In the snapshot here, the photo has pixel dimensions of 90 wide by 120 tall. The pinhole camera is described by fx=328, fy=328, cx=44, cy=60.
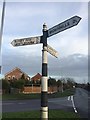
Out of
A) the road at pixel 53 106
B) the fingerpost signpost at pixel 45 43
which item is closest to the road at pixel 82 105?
the road at pixel 53 106

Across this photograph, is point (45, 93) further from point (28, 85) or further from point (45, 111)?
point (28, 85)

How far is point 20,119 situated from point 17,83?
179 ft

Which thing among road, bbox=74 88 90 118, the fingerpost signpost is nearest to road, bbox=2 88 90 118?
road, bbox=74 88 90 118

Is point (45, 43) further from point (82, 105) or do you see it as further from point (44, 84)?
point (82, 105)

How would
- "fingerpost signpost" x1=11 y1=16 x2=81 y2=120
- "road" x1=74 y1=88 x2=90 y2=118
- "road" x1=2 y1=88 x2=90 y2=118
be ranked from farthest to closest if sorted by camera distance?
1. "road" x1=2 y1=88 x2=90 y2=118
2. "road" x1=74 y1=88 x2=90 y2=118
3. "fingerpost signpost" x1=11 y1=16 x2=81 y2=120

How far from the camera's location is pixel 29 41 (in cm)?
862

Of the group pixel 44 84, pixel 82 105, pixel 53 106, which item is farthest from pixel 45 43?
pixel 82 105

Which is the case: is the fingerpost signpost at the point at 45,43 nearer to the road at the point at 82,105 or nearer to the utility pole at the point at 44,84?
the utility pole at the point at 44,84

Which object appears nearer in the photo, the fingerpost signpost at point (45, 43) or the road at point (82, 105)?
the fingerpost signpost at point (45, 43)

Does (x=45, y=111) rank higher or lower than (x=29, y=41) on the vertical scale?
lower

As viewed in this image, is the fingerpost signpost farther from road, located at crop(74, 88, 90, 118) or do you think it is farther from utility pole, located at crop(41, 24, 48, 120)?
road, located at crop(74, 88, 90, 118)

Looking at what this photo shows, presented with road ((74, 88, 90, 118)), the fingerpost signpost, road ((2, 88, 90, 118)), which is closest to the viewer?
the fingerpost signpost

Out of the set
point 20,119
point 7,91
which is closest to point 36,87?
point 7,91

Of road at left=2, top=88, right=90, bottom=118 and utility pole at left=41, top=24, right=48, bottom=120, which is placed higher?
utility pole at left=41, top=24, right=48, bottom=120
